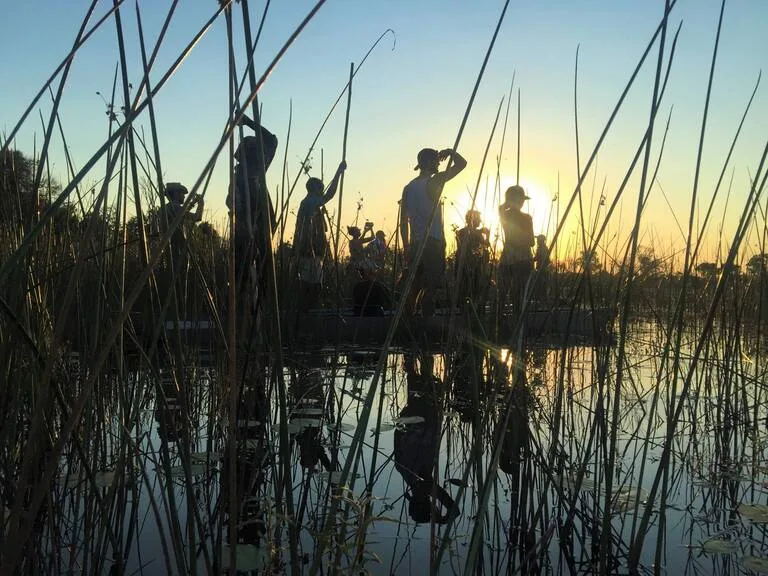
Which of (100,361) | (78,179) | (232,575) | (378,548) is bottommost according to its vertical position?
(378,548)

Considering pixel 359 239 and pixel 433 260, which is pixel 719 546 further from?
pixel 433 260

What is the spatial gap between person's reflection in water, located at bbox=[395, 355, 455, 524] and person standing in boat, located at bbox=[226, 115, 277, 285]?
1.32ft

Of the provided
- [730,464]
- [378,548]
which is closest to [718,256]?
[730,464]

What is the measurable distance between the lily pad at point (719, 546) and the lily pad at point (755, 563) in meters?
0.03

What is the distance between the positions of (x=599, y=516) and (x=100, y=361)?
1.00 metres

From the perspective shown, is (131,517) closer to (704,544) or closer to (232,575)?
(232,575)

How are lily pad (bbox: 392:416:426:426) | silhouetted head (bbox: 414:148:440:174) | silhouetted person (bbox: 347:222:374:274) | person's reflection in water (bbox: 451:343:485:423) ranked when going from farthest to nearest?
silhouetted head (bbox: 414:148:440:174)
silhouetted person (bbox: 347:222:374:274)
person's reflection in water (bbox: 451:343:485:423)
lily pad (bbox: 392:416:426:426)

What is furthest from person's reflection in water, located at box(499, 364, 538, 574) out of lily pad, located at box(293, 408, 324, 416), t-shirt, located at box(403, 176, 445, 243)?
t-shirt, located at box(403, 176, 445, 243)

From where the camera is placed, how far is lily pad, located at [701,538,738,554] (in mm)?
1101

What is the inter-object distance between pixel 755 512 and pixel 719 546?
19 cm

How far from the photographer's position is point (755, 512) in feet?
4.09

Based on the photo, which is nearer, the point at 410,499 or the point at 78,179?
the point at 78,179

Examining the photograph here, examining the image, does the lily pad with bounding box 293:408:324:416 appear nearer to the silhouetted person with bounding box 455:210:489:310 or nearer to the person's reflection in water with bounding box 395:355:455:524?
the person's reflection in water with bounding box 395:355:455:524

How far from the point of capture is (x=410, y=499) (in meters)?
1.38
